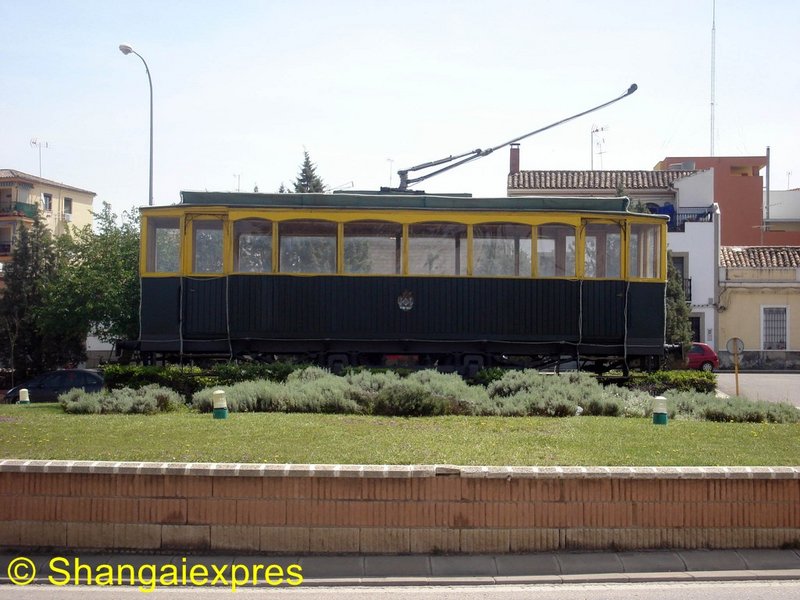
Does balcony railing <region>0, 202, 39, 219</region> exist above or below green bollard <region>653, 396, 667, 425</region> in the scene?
above

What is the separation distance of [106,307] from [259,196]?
1580 cm

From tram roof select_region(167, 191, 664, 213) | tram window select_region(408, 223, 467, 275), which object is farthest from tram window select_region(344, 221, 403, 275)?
tram roof select_region(167, 191, 664, 213)

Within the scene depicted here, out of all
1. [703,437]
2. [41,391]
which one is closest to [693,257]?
[41,391]

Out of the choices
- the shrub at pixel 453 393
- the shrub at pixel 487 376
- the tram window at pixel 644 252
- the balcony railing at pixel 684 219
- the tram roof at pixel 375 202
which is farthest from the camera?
the balcony railing at pixel 684 219

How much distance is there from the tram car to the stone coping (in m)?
8.52

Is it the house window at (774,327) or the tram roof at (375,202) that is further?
the house window at (774,327)

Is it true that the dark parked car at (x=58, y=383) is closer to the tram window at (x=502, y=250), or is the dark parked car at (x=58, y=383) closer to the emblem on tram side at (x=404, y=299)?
the emblem on tram side at (x=404, y=299)

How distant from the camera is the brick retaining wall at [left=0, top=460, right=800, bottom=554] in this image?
27.7 ft

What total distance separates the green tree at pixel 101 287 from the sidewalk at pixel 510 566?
23.0 m

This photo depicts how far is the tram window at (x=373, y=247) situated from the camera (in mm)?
17016

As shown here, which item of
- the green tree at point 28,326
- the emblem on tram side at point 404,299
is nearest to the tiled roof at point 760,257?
the emblem on tram side at point 404,299

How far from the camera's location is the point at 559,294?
1711 cm

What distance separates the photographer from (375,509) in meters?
8.42

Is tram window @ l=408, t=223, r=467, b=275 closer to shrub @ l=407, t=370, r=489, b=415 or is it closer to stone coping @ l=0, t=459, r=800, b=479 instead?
shrub @ l=407, t=370, r=489, b=415
